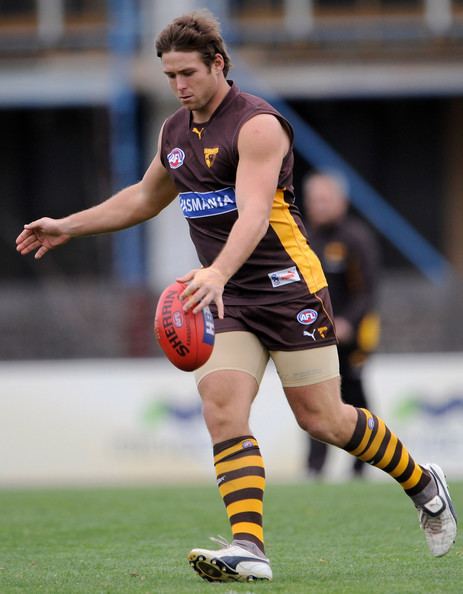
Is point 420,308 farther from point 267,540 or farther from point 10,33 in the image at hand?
point 267,540

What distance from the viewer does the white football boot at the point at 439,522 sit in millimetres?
5305

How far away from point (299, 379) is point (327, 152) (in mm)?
13991

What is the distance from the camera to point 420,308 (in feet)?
52.4

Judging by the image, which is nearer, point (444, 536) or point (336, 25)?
point (444, 536)

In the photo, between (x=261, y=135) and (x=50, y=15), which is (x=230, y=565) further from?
(x=50, y=15)

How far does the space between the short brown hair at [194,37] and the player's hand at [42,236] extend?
97cm

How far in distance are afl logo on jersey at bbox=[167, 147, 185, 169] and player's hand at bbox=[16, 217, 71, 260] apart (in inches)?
24.6

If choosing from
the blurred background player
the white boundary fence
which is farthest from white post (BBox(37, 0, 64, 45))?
the blurred background player

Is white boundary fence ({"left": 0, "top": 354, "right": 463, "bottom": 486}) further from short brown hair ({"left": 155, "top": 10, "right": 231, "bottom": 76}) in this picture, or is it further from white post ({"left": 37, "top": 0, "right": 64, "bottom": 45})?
white post ({"left": 37, "top": 0, "right": 64, "bottom": 45})

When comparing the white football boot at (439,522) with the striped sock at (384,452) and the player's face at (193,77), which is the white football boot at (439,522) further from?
the player's face at (193,77)

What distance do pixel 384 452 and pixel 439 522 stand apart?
A: 1.13ft

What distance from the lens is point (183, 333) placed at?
4.69 meters

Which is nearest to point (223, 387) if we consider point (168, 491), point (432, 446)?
point (168, 491)

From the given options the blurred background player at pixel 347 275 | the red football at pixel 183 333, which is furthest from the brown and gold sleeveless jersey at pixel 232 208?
the blurred background player at pixel 347 275
